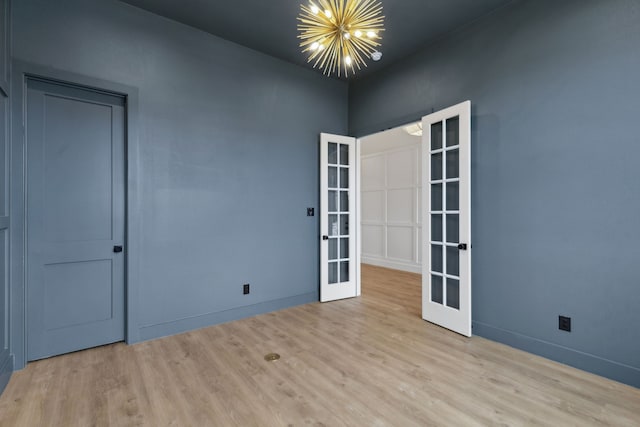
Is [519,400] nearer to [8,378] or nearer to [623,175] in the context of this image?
[623,175]

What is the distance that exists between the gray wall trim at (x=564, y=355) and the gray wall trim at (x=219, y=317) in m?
2.16

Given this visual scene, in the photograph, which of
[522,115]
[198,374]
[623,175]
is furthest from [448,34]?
[198,374]

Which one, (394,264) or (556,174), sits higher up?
(556,174)

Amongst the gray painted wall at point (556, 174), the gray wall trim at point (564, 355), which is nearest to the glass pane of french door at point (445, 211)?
the gray painted wall at point (556, 174)

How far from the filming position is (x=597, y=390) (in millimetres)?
2168

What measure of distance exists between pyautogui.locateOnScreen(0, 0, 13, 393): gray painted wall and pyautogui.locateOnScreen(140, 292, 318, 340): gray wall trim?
3.11 feet

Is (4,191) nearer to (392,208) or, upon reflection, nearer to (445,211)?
(445,211)

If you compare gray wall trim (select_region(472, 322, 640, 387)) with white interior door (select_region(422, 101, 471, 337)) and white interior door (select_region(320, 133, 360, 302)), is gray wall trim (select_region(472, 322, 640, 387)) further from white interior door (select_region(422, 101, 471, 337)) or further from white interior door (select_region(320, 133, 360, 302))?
white interior door (select_region(320, 133, 360, 302))

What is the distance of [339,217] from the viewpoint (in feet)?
14.7

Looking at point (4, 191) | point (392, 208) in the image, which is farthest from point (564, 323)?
point (4, 191)

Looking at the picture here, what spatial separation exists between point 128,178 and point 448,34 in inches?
145

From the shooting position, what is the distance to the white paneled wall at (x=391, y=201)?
20.7ft

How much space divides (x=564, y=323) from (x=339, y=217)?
9.03 ft

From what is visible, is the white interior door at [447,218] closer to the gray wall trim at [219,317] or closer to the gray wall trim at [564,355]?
the gray wall trim at [564,355]
